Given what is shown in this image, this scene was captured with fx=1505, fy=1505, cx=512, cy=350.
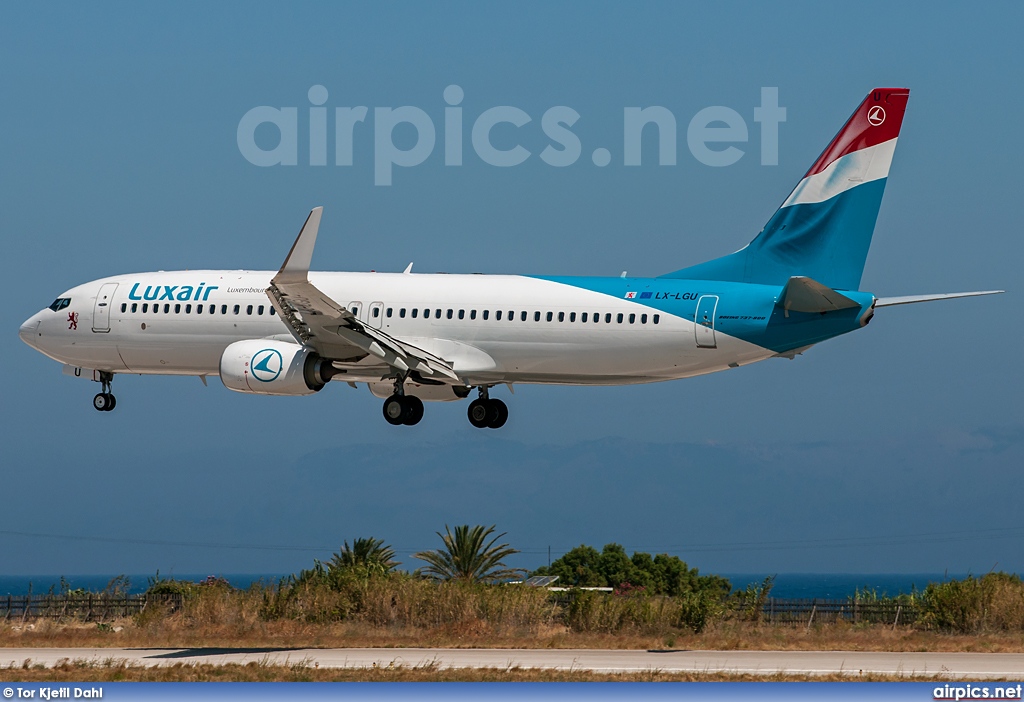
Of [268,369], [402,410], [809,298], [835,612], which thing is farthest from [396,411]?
[835,612]

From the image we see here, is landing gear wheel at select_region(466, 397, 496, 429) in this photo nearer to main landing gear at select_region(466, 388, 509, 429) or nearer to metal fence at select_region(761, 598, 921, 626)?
main landing gear at select_region(466, 388, 509, 429)

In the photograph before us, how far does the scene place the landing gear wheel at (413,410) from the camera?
147ft

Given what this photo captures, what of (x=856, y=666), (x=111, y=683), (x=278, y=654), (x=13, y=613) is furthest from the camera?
(x=13, y=613)

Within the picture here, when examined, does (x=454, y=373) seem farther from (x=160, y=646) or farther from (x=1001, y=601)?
(x=1001, y=601)

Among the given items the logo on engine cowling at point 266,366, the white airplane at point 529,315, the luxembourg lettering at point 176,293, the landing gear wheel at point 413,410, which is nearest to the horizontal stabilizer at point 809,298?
the white airplane at point 529,315

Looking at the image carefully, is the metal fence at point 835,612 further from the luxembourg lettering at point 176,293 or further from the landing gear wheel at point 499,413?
the luxembourg lettering at point 176,293

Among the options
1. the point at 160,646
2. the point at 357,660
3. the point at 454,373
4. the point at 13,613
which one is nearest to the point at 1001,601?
the point at 454,373

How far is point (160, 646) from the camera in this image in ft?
136

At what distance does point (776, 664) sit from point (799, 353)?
10159mm

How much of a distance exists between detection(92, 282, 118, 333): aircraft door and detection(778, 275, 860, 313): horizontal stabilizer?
818 inches

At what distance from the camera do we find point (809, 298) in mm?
39688

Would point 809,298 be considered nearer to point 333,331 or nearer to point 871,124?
point 871,124

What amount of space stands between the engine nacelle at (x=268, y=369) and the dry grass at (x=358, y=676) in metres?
11.6

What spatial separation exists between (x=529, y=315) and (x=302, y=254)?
7.06m
